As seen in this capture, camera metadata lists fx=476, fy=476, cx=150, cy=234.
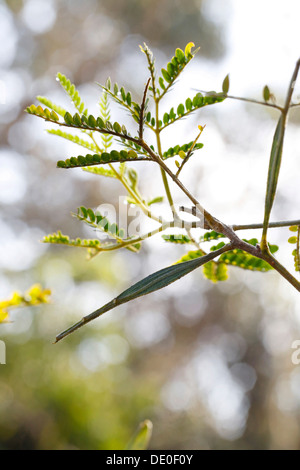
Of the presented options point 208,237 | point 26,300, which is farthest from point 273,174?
point 26,300

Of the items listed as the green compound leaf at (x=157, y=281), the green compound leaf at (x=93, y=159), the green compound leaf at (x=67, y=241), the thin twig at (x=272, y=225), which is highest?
the green compound leaf at (x=67, y=241)

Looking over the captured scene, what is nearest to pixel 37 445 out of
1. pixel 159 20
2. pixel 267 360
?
pixel 267 360

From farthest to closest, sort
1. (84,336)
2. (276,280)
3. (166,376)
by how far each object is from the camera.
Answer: (166,376), (276,280), (84,336)

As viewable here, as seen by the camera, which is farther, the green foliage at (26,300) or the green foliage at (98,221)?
the green foliage at (26,300)

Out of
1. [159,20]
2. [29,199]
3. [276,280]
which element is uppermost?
[159,20]

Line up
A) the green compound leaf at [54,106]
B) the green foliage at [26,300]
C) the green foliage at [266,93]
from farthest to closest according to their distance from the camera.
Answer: the green foliage at [26,300] < the green compound leaf at [54,106] < the green foliage at [266,93]

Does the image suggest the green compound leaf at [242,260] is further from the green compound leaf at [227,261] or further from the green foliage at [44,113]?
the green foliage at [44,113]

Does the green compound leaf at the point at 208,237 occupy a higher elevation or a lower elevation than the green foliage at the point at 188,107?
lower

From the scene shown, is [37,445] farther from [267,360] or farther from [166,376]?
[267,360]

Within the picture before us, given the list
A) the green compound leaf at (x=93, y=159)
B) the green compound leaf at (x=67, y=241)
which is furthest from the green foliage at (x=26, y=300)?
the green compound leaf at (x=93, y=159)

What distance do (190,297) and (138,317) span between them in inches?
23.0

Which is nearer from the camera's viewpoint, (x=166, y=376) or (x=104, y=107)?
(x=104, y=107)

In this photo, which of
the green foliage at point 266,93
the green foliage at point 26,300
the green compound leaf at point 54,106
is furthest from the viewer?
the green foliage at point 26,300
